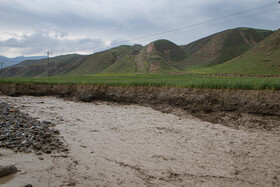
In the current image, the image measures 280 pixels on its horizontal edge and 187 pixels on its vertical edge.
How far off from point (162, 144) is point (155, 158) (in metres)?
1.50

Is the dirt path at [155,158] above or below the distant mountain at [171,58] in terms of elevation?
below

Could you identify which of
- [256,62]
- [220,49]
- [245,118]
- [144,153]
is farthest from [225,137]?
[220,49]

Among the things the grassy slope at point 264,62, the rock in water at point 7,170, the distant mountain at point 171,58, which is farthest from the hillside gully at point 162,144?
the distant mountain at point 171,58

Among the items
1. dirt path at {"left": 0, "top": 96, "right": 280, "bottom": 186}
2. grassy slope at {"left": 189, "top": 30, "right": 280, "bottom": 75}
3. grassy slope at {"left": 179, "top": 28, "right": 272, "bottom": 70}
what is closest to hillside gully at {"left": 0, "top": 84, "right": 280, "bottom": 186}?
dirt path at {"left": 0, "top": 96, "right": 280, "bottom": 186}

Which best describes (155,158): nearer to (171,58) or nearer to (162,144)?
(162,144)

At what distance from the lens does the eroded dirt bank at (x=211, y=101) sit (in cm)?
1018

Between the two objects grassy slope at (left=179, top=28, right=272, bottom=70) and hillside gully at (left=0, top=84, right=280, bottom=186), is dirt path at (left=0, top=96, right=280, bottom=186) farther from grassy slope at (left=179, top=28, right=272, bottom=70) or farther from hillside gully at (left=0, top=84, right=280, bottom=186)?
grassy slope at (left=179, top=28, right=272, bottom=70)

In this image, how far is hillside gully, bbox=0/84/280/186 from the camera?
4.96m

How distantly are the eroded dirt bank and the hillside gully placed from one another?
52 millimetres

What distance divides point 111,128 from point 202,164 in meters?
5.65

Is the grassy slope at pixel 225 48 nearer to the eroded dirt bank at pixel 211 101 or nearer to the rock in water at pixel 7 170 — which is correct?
the eroded dirt bank at pixel 211 101

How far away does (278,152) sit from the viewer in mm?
6941

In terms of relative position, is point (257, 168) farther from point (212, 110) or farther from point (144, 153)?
point (212, 110)

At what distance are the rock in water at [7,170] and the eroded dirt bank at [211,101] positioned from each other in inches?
→ 404
